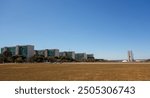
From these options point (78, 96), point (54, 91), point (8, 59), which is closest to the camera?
point (78, 96)

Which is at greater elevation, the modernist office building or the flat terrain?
the modernist office building

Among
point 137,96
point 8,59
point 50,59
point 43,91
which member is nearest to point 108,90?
point 137,96

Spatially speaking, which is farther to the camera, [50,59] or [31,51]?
[31,51]

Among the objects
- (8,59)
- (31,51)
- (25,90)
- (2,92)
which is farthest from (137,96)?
(31,51)

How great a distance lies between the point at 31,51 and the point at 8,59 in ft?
154

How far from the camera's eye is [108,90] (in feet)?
36.1

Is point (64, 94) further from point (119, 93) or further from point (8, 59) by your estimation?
point (8, 59)

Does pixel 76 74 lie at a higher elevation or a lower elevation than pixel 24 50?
lower

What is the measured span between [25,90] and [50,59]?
171 meters

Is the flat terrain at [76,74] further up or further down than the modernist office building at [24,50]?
further down

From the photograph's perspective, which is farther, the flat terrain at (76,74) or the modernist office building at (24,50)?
the modernist office building at (24,50)

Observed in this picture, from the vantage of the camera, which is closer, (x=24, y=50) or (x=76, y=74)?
(x=76, y=74)

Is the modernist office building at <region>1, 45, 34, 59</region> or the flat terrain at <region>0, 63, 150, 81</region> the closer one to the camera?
the flat terrain at <region>0, 63, 150, 81</region>

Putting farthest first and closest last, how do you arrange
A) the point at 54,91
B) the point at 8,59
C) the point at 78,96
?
the point at 8,59 → the point at 54,91 → the point at 78,96
